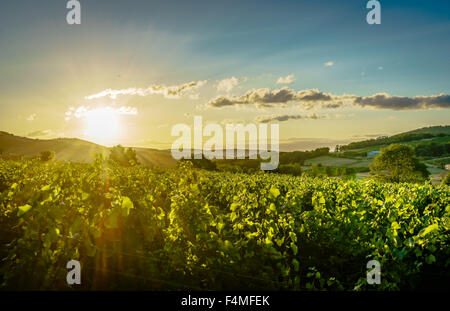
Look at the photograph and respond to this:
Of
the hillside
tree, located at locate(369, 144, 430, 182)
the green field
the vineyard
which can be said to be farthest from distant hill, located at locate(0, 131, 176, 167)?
the vineyard

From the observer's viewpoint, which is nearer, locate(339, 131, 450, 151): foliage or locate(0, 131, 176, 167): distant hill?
locate(0, 131, 176, 167): distant hill

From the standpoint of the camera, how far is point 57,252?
4.12 metres

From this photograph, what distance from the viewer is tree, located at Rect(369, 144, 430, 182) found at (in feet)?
192

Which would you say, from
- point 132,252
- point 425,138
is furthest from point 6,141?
point 425,138

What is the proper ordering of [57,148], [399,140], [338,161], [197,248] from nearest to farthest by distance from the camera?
[197,248], [338,161], [57,148], [399,140]

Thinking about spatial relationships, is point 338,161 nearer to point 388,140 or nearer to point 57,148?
point 388,140

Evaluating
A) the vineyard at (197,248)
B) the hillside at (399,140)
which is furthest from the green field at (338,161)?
the vineyard at (197,248)

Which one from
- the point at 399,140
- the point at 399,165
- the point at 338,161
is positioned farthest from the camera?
the point at 399,140

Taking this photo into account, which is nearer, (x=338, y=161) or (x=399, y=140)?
(x=338, y=161)

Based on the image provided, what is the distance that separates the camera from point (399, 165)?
196 feet

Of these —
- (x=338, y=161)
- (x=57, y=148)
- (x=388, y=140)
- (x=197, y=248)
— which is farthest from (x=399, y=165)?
(x=57, y=148)

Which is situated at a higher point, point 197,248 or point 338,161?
point 197,248

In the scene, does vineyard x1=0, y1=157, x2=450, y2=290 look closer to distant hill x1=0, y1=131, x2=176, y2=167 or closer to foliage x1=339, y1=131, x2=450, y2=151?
distant hill x1=0, y1=131, x2=176, y2=167

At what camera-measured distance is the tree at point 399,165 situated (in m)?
58.5
